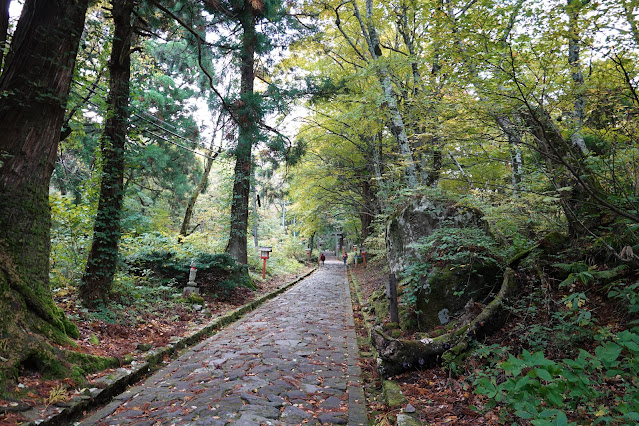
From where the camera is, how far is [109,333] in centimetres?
508

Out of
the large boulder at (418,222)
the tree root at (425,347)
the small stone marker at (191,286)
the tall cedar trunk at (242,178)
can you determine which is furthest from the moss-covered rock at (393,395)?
the tall cedar trunk at (242,178)

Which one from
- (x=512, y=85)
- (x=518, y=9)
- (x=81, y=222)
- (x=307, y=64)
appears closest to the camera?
(x=512, y=85)

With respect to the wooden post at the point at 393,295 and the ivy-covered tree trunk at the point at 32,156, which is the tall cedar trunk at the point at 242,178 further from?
the wooden post at the point at 393,295

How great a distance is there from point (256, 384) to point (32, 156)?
4014 millimetres

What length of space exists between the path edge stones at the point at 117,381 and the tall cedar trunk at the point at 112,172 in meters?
1.73

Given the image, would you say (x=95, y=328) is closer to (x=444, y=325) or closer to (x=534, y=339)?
(x=444, y=325)

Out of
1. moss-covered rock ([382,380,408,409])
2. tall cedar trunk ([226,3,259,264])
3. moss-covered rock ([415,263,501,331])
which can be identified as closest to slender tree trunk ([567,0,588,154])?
moss-covered rock ([415,263,501,331])

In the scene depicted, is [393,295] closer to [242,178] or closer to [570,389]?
[570,389]

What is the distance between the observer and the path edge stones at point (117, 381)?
2.99 m

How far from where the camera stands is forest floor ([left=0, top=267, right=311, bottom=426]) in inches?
122

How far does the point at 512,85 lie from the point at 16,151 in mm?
6144

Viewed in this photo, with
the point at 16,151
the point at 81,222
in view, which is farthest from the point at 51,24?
the point at 81,222

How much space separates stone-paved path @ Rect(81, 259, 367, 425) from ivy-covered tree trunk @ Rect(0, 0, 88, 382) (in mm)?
1331

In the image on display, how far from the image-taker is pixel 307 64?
49.1ft
